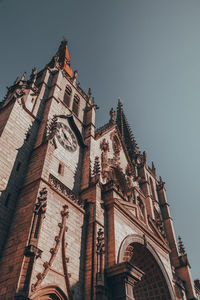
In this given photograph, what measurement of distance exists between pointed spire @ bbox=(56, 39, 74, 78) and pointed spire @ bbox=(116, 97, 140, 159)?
12.6 meters

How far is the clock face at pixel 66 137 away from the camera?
18370mm

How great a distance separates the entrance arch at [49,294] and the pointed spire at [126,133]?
26733 millimetres

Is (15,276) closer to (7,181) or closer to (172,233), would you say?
(7,181)

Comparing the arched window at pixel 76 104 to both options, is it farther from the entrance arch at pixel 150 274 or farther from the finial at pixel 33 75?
the entrance arch at pixel 150 274

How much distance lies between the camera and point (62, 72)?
948 inches

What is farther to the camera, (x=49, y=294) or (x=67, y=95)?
(x=67, y=95)

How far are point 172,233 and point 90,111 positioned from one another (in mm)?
16266

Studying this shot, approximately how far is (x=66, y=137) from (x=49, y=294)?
10.7m

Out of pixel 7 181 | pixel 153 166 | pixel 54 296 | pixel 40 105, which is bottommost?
pixel 54 296

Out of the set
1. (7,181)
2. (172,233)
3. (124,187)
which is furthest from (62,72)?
(172,233)

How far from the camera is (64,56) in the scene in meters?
33.5

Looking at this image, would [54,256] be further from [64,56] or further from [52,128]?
[64,56]

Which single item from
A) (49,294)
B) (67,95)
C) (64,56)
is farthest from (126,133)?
(49,294)

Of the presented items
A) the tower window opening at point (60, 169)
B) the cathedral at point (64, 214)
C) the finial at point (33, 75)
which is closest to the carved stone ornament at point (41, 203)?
the cathedral at point (64, 214)
